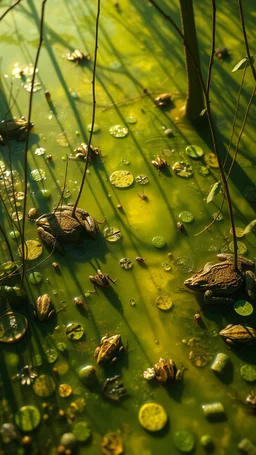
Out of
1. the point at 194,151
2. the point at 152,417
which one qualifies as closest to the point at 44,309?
the point at 152,417

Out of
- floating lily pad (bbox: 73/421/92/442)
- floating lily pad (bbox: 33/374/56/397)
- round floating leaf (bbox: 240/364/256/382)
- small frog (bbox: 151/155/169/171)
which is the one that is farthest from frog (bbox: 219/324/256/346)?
small frog (bbox: 151/155/169/171)

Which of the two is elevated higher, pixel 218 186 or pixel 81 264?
pixel 218 186

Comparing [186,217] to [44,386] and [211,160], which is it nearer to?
[211,160]

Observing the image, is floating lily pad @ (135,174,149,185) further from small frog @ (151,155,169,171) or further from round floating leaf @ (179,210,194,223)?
round floating leaf @ (179,210,194,223)

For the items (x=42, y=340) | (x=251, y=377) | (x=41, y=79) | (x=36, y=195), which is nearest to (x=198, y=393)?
(x=251, y=377)

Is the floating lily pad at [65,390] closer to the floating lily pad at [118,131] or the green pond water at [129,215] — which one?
the green pond water at [129,215]

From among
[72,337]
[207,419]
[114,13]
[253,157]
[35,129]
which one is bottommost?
[207,419]

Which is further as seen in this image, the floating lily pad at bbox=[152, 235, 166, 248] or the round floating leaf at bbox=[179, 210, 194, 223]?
the round floating leaf at bbox=[179, 210, 194, 223]

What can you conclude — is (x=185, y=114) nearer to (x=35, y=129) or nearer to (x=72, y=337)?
(x=35, y=129)

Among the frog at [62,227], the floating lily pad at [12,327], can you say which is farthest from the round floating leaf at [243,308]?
the floating lily pad at [12,327]
